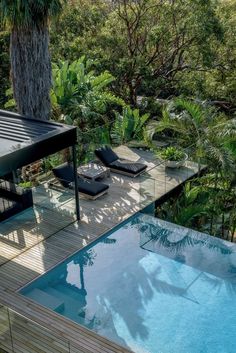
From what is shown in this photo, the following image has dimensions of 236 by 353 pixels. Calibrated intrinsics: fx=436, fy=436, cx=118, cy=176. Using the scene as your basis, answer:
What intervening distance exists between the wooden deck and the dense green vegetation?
113 cm

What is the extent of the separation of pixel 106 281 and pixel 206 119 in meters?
Result: 6.41

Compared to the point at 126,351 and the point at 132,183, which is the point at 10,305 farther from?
the point at 132,183

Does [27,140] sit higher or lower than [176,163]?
higher

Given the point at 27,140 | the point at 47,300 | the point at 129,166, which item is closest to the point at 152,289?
the point at 47,300

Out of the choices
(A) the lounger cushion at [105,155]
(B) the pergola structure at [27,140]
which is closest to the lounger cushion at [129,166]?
(A) the lounger cushion at [105,155]

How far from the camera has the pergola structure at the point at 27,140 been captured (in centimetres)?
966

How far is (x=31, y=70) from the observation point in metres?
13.2

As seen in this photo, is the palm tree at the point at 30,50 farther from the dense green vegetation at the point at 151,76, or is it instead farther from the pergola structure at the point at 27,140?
the pergola structure at the point at 27,140

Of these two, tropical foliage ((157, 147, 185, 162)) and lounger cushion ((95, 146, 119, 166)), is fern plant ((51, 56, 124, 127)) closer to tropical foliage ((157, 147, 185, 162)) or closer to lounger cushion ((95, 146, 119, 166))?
lounger cushion ((95, 146, 119, 166))

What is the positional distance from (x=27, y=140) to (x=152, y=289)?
4489 mm

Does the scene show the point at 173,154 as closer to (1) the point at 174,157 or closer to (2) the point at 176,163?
(1) the point at 174,157

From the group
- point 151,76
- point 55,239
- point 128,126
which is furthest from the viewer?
point 151,76

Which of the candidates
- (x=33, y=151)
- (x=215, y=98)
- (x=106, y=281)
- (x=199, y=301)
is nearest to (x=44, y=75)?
(x=33, y=151)

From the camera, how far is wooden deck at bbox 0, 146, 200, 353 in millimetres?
7531
